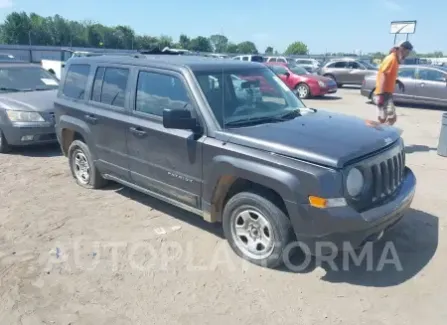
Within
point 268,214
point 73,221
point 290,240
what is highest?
point 268,214

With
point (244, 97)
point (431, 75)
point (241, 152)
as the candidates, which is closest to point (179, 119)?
point (241, 152)

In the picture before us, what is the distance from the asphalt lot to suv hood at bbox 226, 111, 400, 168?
1.14 meters

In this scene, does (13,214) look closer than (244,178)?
No

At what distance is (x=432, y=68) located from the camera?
14664 mm

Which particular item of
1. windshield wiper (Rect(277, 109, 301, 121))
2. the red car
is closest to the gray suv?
the red car

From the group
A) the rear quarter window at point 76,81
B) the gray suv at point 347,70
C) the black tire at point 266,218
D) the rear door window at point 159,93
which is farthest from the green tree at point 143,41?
the black tire at point 266,218

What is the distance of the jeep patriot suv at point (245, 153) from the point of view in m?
3.28

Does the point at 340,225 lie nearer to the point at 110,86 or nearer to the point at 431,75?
the point at 110,86

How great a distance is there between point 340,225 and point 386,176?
78cm

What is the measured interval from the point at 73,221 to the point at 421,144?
729 cm

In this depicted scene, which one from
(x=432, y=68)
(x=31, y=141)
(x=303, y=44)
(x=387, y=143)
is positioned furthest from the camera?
(x=303, y=44)

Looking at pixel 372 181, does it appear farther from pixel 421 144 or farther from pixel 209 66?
pixel 421 144

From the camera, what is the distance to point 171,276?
367 cm

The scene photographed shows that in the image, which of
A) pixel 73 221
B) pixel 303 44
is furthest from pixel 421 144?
pixel 303 44
